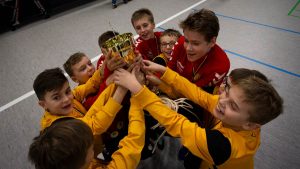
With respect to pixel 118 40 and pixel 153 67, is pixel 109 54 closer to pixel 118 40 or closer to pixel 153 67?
pixel 118 40

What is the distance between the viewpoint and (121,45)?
Answer: 0.93m

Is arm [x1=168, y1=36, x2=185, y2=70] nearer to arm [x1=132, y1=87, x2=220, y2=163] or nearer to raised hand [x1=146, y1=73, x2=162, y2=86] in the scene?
raised hand [x1=146, y1=73, x2=162, y2=86]

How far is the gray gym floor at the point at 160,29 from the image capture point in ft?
5.74

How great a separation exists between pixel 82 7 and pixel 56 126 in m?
4.71

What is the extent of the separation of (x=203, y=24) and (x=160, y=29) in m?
2.35

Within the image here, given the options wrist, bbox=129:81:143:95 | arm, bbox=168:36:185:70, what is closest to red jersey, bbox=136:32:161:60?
arm, bbox=168:36:185:70

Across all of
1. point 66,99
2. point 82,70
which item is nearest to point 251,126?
Answer: point 66,99

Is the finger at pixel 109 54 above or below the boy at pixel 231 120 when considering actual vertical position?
above

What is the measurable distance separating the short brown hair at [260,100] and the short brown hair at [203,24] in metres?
0.50

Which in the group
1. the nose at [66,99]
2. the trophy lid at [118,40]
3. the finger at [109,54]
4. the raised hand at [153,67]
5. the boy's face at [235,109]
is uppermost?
the trophy lid at [118,40]

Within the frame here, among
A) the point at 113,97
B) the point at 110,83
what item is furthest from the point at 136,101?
the point at 110,83

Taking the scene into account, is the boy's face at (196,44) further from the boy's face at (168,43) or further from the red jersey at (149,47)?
the red jersey at (149,47)

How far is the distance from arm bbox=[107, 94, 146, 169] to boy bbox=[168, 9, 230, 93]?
1.75ft

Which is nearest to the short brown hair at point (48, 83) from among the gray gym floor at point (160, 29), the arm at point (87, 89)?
the arm at point (87, 89)
